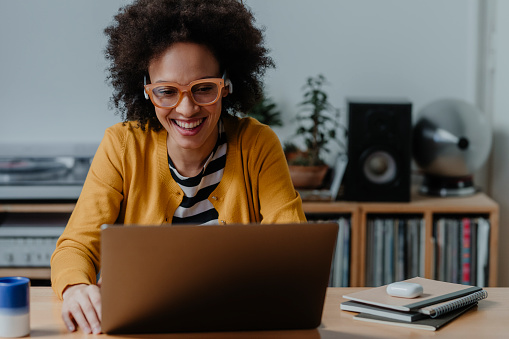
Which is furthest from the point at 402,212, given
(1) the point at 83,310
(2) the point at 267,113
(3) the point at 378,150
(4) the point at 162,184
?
(1) the point at 83,310

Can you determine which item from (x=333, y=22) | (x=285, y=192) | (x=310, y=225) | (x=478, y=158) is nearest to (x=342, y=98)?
(x=333, y=22)

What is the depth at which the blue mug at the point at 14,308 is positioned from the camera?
103 cm

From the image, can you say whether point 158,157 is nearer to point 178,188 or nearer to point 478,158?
point 178,188

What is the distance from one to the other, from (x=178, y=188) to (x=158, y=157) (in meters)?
0.10

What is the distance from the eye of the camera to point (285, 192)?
160 centimetres

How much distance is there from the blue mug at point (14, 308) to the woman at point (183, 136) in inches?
14.3

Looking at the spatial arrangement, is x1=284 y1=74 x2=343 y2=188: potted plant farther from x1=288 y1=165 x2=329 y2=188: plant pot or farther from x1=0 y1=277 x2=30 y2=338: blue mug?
x1=0 y1=277 x2=30 y2=338: blue mug

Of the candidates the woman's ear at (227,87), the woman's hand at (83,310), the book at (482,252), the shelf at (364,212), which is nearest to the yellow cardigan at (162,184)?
the woman's ear at (227,87)

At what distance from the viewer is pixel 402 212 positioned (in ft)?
8.90

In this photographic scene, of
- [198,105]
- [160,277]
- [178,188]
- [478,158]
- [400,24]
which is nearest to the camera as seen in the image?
[160,277]

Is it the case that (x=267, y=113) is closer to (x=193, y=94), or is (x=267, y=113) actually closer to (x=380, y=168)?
(x=380, y=168)

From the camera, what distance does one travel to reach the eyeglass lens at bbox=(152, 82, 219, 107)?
4.90ft

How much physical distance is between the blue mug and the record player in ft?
5.65

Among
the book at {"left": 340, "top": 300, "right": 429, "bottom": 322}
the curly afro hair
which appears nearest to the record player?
the curly afro hair
